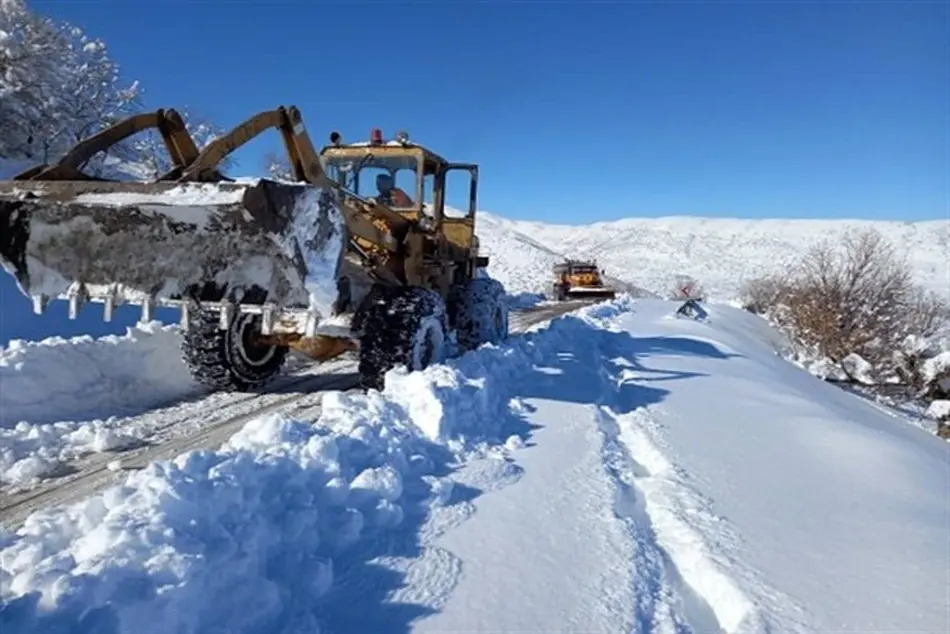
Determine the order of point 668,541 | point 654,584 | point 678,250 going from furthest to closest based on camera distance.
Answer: point 678,250
point 668,541
point 654,584

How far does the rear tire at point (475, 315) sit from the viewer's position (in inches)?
385

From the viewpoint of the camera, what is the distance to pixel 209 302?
5.38m

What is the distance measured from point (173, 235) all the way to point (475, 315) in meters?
5.09

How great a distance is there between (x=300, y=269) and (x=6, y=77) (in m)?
24.6

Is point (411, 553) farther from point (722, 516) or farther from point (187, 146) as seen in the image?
point (187, 146)

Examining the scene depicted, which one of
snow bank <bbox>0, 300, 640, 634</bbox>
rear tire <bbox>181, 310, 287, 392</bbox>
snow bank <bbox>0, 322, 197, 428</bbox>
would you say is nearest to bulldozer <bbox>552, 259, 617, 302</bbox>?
rear tire <bbox>181, 310, 287, 392</bbox>

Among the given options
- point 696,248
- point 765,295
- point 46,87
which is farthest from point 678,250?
point 46,87

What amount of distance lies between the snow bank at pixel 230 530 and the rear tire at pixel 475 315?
16.2ft

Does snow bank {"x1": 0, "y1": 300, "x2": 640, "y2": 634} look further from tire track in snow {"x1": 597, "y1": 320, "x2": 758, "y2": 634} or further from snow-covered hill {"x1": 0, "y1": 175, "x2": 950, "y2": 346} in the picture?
snow-covered hill {"x1": 0, "y1": 175, "x2": 950, "y2": 346}

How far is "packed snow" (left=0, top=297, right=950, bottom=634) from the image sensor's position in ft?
8.31

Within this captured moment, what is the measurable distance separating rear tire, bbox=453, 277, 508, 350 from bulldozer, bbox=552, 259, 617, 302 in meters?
20.9

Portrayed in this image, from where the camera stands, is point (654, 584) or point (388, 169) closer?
point (654, 584)

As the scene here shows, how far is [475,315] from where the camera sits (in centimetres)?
980

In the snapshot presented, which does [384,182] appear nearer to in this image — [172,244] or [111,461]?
[172,244]
